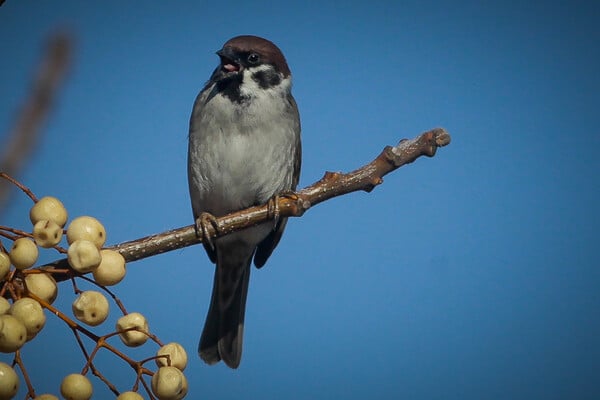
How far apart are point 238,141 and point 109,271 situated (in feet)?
7.46

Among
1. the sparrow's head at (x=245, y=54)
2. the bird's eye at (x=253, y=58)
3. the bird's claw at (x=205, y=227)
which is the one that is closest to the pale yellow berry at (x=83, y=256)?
the bird's claw at (x=205, y=227)

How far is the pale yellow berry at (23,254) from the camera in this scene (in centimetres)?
180

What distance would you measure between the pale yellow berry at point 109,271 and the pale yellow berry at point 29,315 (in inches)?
13.1

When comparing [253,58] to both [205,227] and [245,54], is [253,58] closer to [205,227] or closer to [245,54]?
[245,54]

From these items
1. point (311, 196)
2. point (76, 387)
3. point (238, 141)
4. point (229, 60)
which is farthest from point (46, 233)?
point (229, 60)

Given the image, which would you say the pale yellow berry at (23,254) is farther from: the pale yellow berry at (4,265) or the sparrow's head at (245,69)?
the sparrow's head at (245,69)

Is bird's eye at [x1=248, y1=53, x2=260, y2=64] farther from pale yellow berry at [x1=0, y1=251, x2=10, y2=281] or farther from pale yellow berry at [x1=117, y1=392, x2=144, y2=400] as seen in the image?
pale yellow berry at [x1=117, y1=392, x2=144, y2=400]

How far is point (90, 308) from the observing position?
75.9 inches

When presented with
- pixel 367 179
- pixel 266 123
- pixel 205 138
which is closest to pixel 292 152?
pixel 266 123

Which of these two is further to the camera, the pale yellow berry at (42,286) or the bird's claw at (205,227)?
the bird's claw at (205,227)

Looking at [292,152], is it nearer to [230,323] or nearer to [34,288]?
[230,323]

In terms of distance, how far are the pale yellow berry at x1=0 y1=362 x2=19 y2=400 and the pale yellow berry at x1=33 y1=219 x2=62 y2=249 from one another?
0.48 meters

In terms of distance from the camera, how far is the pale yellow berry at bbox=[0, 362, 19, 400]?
5.06 feet

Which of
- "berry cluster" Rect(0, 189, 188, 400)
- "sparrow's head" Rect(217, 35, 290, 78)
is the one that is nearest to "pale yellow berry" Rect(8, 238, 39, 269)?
"berry cluster" Rect(0, 189, 188, 400)
